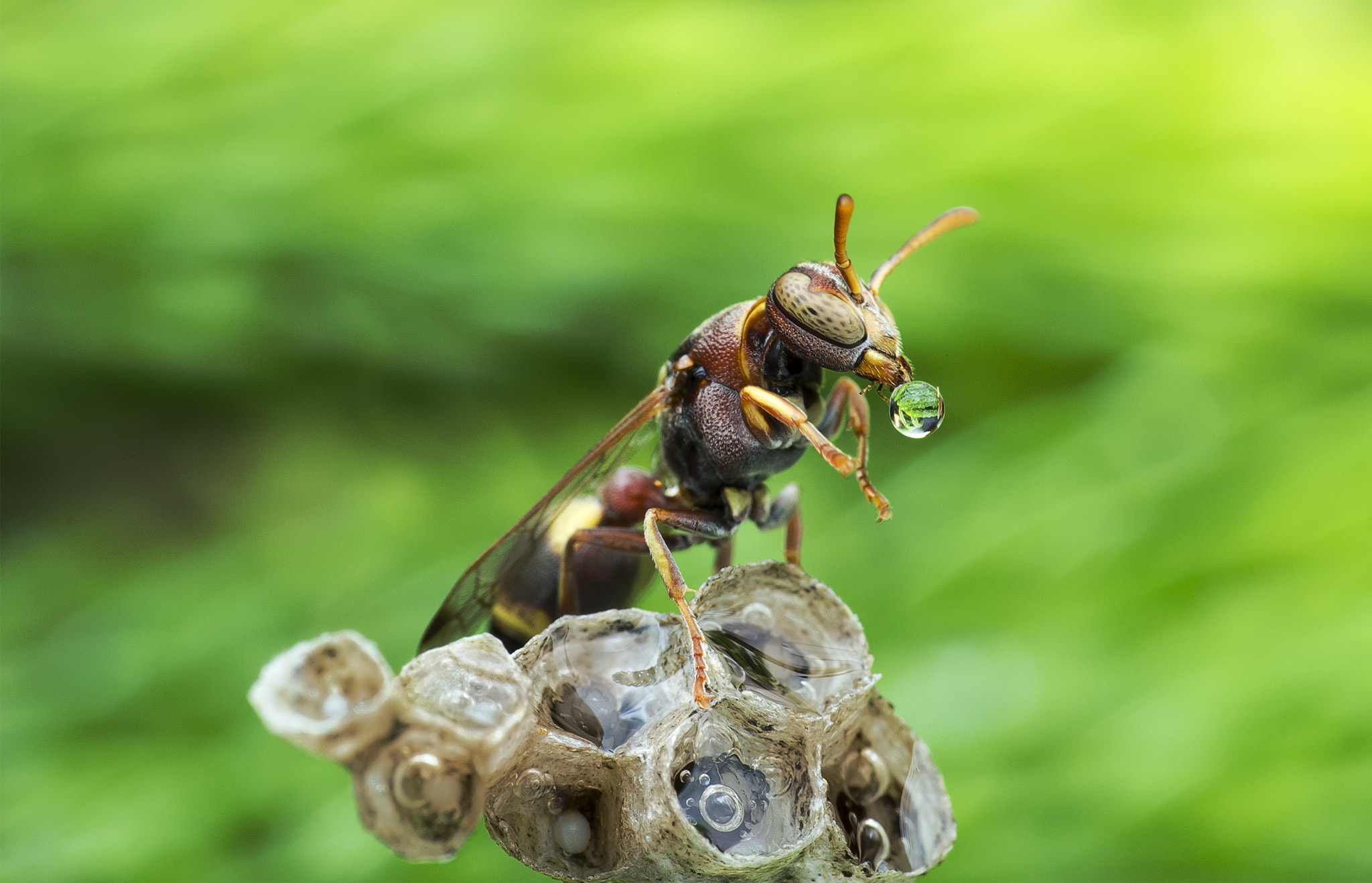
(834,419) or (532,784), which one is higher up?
(834,419)

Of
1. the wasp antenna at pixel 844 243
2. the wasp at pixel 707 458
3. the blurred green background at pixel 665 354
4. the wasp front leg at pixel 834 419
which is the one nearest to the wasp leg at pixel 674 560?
the wasp at pixel 707 458

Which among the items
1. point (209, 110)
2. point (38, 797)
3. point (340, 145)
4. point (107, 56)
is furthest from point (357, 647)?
point (107, 56)

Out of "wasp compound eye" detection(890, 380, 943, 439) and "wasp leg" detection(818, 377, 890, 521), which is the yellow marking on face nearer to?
"wasp leg" detection(818, 377, 890, 521)

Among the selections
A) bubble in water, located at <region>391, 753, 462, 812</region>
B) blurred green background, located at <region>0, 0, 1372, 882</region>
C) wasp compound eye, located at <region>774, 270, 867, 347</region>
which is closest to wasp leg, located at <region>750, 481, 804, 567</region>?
wasp compound eye, located at <region>774, 270, 867, 347</region>

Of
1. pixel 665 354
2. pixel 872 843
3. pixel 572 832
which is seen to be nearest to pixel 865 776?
pixel 872 843

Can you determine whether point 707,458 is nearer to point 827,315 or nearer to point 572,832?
point 827,315

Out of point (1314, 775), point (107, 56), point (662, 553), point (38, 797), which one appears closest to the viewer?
point (662, 553)

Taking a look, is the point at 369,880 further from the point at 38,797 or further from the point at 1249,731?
the point at 1249,731
